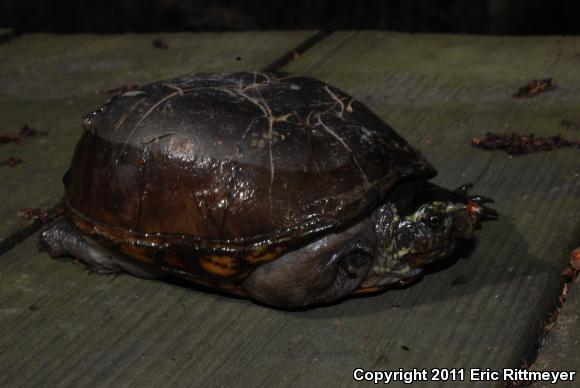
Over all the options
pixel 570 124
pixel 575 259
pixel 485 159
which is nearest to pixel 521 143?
pixel 485 159

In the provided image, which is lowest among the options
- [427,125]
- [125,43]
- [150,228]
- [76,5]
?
[76,5]

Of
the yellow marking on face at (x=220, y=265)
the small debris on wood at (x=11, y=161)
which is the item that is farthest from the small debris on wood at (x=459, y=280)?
the small debris on wood at (x=11, y=161)

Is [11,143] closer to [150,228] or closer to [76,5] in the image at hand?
[150,228]

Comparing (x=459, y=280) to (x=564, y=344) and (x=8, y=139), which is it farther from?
(x=8, y=139)

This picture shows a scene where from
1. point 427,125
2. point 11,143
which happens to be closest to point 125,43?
point 11,143

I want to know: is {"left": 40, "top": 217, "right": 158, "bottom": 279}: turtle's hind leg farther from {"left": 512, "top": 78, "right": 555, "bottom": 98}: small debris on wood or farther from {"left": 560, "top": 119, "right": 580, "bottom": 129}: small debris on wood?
{"left": 512, "top": 78, "right": 555, "bottom": 98}: small debris on wood


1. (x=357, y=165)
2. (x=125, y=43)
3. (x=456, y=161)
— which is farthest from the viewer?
(x=125, y=43)
